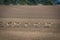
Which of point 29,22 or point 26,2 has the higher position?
point 26,2

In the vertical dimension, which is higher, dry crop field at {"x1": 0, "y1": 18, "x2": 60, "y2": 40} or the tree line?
the tree line

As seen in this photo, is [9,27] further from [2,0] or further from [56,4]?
[56,4]

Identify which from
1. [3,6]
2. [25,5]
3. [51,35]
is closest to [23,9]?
[25,5]

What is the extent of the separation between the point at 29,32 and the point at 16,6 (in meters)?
0.23

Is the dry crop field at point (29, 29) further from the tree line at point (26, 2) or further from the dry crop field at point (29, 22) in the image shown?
the tree line at point (26, 2)

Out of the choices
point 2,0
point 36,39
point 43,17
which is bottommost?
point 36,39

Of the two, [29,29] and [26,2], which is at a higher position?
[26,2]

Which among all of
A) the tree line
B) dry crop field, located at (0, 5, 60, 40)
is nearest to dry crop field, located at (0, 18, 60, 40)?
dry crop field, located at (0, 5, 60, 40)

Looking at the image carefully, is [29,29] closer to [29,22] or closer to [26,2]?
[29,22]

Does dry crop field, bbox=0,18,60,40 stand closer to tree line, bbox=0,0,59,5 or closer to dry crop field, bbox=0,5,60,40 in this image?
dry crop field, bbox=0,5,60,40

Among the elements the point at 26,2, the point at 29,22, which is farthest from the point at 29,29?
the point at 26,2

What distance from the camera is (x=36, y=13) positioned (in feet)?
3.10

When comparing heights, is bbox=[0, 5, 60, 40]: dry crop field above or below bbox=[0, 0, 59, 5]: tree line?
below

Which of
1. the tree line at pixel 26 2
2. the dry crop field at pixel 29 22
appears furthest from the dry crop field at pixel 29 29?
the tree line at pixel 26 2
